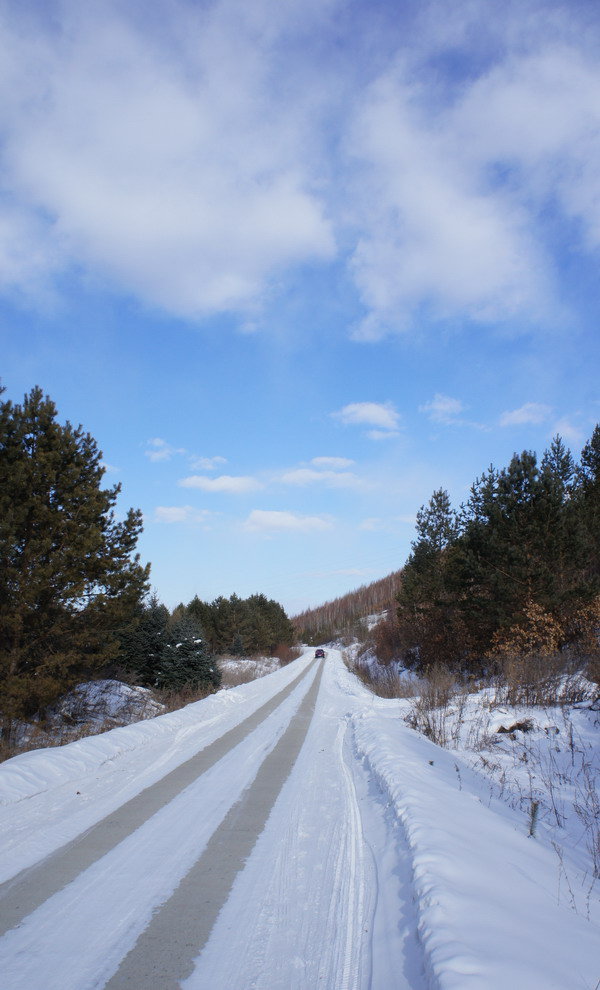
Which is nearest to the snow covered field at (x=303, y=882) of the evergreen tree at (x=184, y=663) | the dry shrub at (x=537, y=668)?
the dry shrub at (x=537, y=668)

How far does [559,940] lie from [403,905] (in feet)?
3.23

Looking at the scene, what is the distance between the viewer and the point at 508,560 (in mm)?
18234

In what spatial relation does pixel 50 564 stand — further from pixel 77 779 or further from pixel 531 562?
pixel 531 562

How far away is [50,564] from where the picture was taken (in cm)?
1184

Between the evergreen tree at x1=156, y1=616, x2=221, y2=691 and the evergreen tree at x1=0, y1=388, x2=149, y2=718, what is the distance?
6.30m

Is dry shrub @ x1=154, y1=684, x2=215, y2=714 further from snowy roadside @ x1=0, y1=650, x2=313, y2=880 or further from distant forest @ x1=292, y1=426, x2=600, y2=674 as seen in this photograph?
distant forest @ x1=292, y1=426, x2=600, y2=674

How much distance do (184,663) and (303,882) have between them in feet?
58.1

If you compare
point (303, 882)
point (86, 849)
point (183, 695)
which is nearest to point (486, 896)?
point (303, 882)

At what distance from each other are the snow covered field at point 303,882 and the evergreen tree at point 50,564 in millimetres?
5238

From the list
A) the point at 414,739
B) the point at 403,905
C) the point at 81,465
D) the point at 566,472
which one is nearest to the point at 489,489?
the point at 566,472

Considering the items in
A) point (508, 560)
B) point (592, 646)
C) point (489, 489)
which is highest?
point (489, 489)

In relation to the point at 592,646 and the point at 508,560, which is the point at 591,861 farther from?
the point at 508,560

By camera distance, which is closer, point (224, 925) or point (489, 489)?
point (224, 925)

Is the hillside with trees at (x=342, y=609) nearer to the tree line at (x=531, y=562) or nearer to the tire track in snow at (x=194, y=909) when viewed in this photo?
the tree line at (x=531, y=562)
